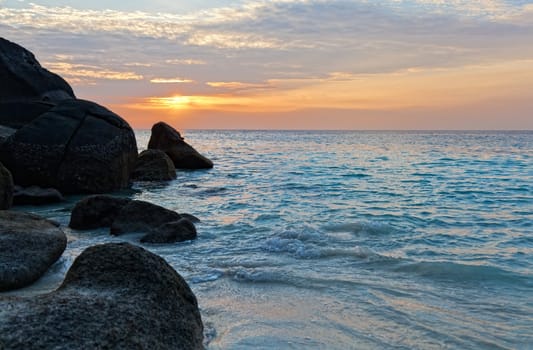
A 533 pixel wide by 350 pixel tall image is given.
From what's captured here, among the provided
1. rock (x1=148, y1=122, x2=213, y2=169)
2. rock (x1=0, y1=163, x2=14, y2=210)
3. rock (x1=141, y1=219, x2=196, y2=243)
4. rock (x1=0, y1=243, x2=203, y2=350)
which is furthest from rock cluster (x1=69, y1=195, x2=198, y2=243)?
rock (x1=148, y1=122, x2=213, y2=169)

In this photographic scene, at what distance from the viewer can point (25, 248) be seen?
579 cm

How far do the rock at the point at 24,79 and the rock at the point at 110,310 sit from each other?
1640 cm

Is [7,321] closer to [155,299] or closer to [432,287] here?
[155,299]

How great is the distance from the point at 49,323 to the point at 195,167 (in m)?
19.4

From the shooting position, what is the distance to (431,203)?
39.0 ft

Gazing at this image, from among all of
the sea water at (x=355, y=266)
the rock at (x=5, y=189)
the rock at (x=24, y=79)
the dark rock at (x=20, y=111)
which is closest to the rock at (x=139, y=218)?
the sea water at (x=355, y=266)

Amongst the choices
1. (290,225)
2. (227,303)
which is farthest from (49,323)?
(290,225)

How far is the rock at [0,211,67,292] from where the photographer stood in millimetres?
5371

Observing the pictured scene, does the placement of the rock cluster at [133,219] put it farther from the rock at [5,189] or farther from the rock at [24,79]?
the rock at [24,79]

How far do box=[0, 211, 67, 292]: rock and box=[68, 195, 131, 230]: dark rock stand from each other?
2.17 metres

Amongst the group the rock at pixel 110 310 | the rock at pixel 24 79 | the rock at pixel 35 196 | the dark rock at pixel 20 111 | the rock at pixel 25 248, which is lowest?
the rock at pixel 35 196

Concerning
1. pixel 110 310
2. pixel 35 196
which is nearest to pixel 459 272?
pixel 110 310

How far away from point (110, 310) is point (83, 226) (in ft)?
19.8

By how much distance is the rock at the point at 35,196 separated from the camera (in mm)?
11773
